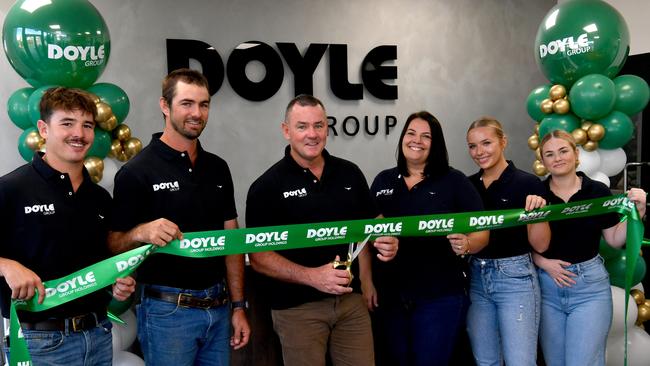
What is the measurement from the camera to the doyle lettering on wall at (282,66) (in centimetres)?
557

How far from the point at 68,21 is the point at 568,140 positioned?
2.75m

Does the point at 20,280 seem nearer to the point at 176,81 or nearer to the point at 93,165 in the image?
the point at 176,81

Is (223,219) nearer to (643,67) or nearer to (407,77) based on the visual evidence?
(407,77)

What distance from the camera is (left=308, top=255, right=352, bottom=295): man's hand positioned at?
2607mm

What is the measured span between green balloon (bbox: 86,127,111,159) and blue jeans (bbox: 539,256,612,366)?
2556mm

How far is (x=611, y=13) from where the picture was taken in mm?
4184

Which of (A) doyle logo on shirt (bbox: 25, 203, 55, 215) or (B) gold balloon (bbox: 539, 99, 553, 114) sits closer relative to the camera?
(A) doyle logo on shirt (bbox: 25, 203, 55, 215)

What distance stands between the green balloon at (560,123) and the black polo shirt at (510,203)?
50.8 inches

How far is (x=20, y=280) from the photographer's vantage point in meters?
2.04

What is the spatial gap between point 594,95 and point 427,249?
1.91 m

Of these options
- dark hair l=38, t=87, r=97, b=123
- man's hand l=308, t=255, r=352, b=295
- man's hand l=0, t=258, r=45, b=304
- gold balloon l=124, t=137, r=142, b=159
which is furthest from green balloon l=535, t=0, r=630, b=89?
man's hand l=0, t=258, r=45, b=304

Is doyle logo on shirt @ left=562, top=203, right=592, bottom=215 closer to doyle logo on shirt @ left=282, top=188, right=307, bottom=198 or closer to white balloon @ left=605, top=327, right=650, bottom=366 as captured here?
doyle logo on shirt @ left=282, top=188, right=307, bottom=198

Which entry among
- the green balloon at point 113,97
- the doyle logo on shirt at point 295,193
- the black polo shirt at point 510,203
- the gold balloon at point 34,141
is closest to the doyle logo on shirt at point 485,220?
the black polo shirt at point 510,203

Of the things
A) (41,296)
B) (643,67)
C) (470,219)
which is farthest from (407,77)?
(41,296)
